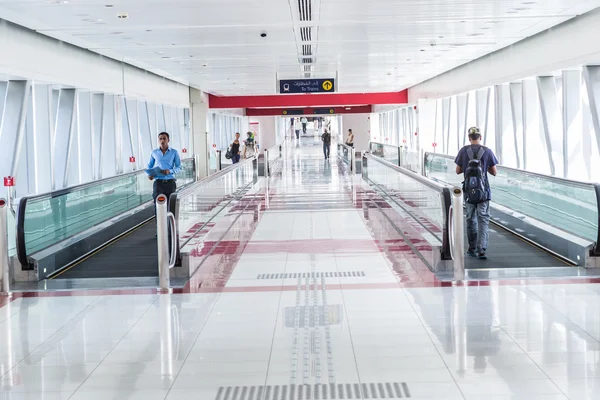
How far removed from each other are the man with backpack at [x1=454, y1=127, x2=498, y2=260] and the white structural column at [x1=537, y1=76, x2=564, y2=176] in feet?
30.7

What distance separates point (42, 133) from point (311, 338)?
1324 centimetres

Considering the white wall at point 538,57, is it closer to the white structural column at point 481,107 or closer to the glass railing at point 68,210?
the white structural column at point 481,107

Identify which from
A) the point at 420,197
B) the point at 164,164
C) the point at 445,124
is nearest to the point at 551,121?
the point at 420,197

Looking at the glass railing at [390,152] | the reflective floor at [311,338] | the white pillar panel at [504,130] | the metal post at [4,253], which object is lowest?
Result: the reflective floor at [311,338]

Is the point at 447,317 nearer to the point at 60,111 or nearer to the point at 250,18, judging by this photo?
the point at 250,18

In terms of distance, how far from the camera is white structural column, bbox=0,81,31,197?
50.0 feet

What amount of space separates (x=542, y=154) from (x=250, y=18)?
11.5 m

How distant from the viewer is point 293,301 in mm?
8039

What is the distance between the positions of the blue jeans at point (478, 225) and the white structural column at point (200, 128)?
23744 mm

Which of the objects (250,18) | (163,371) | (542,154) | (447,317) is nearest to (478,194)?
(447,317)

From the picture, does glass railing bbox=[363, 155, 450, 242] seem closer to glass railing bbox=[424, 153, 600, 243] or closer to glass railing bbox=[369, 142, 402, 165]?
glass railing bbox=[424, 153, 600, 243]

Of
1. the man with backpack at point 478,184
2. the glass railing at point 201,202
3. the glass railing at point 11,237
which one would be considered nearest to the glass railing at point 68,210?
the glass railing at point 11,237

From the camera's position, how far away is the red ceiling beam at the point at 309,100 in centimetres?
3622

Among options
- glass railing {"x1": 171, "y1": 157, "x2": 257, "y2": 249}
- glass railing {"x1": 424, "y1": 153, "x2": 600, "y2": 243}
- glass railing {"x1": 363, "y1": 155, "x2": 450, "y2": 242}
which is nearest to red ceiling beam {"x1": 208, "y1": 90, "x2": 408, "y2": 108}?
glass railing {"x1": 363, "y1": 155, "x2": 450, "y2": 242}
